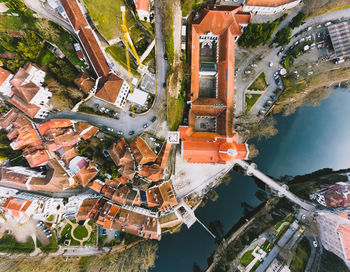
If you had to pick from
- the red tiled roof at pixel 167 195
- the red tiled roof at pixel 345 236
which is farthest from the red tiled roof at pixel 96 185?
the red tiled roof at pixel 345 236

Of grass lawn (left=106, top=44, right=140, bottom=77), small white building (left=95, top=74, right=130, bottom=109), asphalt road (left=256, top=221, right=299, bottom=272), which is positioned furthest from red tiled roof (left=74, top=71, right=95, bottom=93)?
asphalt road (left=256, top=221, right=299, bottom=272)

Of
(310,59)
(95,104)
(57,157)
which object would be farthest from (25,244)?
(310,59)

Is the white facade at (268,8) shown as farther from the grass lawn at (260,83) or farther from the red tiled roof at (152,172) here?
the red tiled roof at (152,172)

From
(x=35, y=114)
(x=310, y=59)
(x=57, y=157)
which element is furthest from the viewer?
(x=310, y=59)

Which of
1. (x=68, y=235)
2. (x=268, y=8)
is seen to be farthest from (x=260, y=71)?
(x=68, y=235)

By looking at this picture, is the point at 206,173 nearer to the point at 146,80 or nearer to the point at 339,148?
the point at 146,80

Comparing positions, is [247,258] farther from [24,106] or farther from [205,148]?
[24,106]
